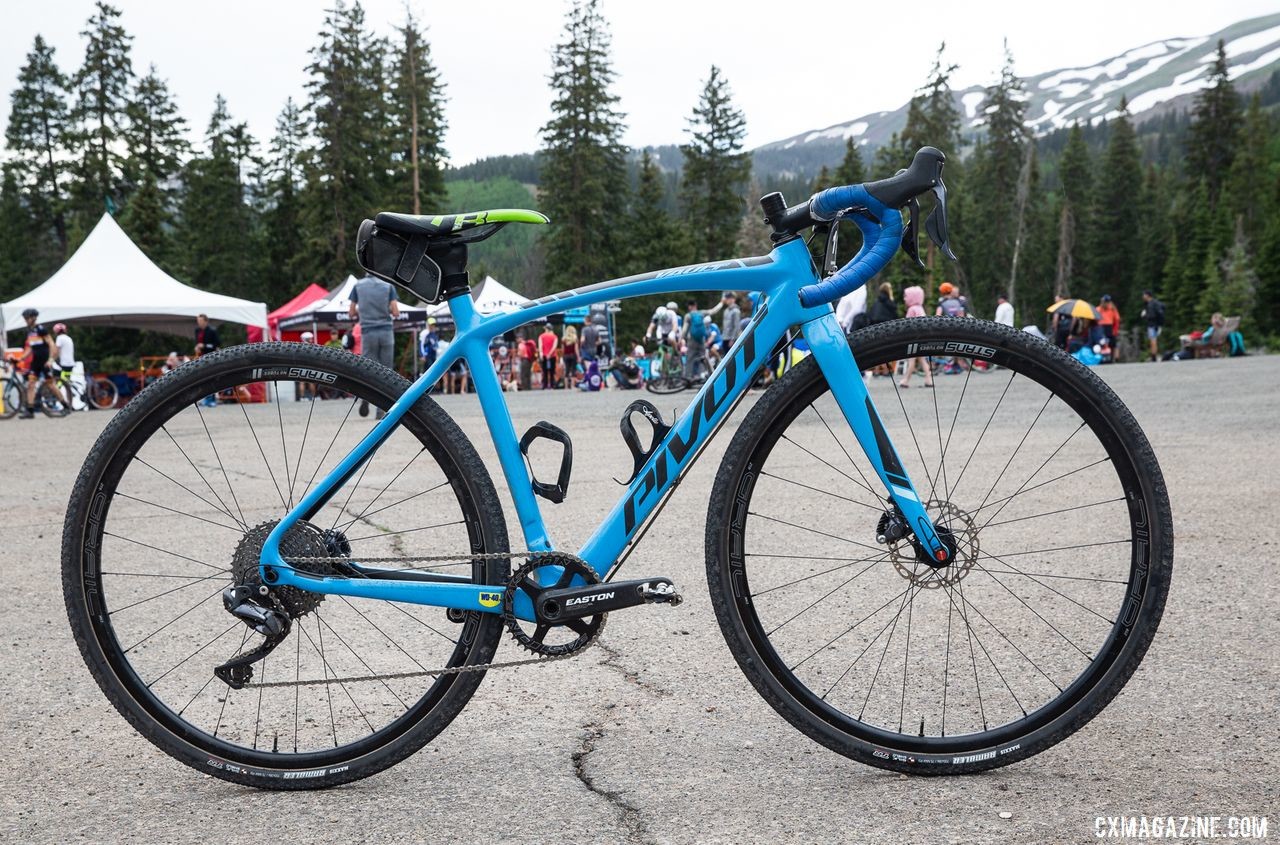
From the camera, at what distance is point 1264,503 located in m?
5.74

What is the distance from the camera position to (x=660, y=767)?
8.39 ft

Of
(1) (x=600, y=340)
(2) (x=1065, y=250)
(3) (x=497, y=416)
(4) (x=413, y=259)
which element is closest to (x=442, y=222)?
(4) (x=413, y=259)

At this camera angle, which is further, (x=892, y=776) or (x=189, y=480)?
(x=189, y=480)

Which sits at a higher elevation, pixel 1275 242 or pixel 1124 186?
pixel 1124 186

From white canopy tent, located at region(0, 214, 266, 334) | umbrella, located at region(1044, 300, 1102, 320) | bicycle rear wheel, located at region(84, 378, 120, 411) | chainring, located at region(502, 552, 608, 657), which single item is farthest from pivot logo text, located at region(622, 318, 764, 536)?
umbrella, located at region(1044, 300, 1102, 320)

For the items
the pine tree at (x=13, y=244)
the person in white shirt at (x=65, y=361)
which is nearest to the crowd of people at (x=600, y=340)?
the person in white shirt at (x=65, y=361)

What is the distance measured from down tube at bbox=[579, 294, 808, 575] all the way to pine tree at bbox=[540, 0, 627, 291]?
60322mm

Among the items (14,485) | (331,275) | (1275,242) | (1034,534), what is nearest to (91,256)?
(14,485)

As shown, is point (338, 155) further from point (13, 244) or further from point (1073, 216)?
point (1073, 216)

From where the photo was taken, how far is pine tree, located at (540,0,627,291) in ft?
207

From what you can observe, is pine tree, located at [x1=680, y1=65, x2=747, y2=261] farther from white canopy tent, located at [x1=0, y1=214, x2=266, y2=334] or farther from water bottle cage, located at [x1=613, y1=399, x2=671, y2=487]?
water bottle cage, located at [x1=613, y1=399, x2=671, y2=487]

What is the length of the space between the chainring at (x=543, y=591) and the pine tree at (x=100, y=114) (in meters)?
65.1

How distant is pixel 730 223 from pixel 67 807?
7314 cm

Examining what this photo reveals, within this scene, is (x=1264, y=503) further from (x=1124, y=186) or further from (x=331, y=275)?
(x=1124, y=186)
